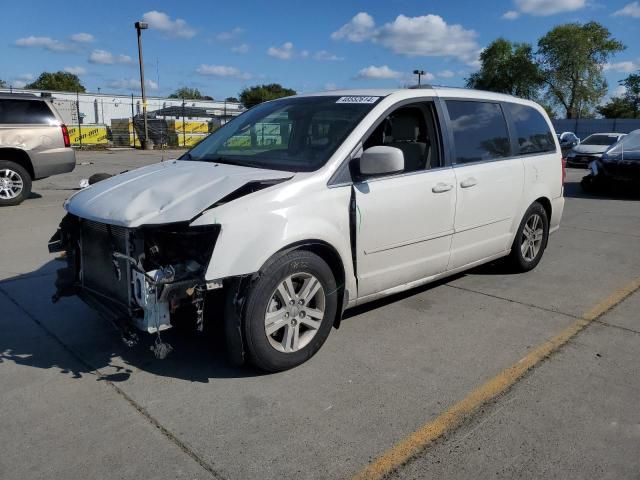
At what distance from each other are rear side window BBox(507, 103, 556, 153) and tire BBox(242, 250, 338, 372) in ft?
9.56

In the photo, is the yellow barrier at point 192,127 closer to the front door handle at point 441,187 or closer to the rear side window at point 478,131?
the rear side window at point 478,131

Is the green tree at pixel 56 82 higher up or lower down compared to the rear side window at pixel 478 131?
higher up

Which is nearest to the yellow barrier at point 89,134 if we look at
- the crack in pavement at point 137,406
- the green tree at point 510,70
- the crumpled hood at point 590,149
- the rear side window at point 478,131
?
the crumpled hood at point 590,149

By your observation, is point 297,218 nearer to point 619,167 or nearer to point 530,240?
point 530,240

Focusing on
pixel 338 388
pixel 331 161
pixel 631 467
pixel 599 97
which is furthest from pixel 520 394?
pixel 599 97

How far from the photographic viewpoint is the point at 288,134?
4340mm

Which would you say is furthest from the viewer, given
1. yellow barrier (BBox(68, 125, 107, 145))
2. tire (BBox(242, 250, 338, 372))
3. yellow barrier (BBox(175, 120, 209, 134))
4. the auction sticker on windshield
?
yellow barrier (BBox(175, 120, 209, 134))

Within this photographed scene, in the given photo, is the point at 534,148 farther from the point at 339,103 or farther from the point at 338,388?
the point at 338,388

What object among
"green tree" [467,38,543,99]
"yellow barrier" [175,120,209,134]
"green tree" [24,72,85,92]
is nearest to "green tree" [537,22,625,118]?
"green tree" [467,38,543,99]

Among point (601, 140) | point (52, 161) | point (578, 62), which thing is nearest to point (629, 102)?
point (578, 62)

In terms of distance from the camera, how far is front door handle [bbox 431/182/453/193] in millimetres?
4285

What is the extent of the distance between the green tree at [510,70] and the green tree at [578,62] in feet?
7.54

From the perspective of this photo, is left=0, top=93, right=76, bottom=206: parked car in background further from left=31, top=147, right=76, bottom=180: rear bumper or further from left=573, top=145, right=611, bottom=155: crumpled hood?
left=573, top=145, right=611, bottom=155: crumpled hood

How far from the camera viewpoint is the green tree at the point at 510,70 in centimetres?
7138
